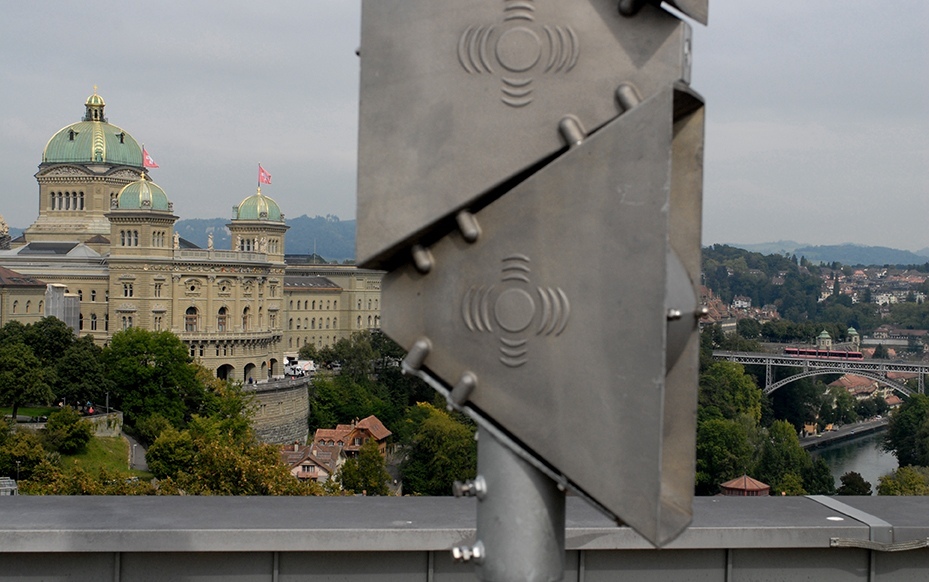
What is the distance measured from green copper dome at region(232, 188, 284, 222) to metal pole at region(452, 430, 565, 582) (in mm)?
69419

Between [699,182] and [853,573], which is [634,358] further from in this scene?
[853,573]

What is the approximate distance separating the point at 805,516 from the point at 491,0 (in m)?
4.18

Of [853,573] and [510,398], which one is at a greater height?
[510,398]

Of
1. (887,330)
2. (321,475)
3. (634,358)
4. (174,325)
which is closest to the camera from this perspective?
(634,358)

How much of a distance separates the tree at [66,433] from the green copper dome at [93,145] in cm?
4177

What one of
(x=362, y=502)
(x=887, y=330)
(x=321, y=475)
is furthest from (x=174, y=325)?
(x=887, y=330)

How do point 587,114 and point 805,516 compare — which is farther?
point 805,516

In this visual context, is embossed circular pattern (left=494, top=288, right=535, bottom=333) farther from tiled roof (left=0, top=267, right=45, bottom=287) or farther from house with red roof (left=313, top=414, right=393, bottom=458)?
tiled roof (left=0, top=267, right=45, bottom=287)

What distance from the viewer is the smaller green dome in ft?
204

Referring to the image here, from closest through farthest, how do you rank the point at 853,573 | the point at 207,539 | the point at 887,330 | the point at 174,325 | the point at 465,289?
1. the point at 465,289
2. the point at 207,539
3. the point at 853,573
4. the point at 174,325
5. the point at 887,330

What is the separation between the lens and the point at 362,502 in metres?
6.25

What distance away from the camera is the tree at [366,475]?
39094mm

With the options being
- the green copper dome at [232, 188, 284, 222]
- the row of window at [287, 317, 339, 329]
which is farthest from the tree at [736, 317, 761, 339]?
the green copper dome at [232, 188, 284, 222]

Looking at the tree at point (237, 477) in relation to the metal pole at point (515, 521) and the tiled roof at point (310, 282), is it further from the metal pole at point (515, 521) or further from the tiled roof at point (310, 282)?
the tiled roof at point (310, 282)
